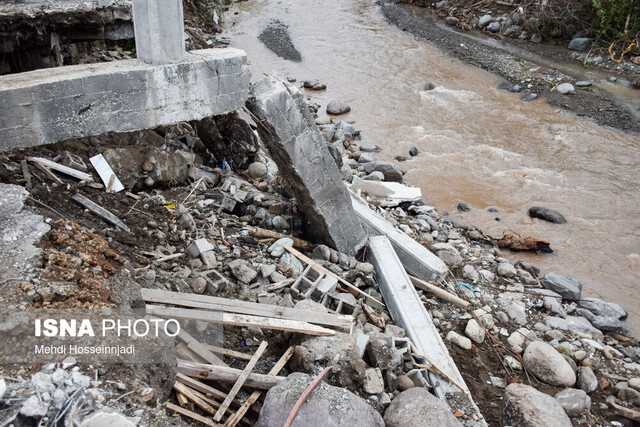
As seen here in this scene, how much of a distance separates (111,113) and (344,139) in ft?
19.4

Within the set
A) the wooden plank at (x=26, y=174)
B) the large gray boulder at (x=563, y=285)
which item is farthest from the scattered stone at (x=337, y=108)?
the wooden plank at (x=26, y=174)

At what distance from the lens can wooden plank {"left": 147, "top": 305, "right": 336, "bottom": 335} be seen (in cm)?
368

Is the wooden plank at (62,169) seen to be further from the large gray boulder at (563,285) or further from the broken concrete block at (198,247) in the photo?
the large gray boulder at (563,285)

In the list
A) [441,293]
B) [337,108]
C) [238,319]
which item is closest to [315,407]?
[238,319]

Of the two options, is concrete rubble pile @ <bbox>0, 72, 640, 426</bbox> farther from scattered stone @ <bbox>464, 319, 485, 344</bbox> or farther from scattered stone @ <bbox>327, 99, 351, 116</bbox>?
scattered stone @ <bbox>327, 99, 351, 116</bbox>

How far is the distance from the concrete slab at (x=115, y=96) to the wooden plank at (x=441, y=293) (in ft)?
9.34

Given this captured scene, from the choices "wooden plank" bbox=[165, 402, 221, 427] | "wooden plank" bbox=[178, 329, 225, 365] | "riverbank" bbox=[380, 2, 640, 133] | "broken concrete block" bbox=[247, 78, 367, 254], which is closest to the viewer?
"wooden plank" bbox=[165, 402, 221, 427]

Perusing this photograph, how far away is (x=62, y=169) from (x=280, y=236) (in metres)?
2.45

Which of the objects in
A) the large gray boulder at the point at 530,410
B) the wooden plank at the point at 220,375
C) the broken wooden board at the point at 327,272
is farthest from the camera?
the broken wooden board at the point at 327,272

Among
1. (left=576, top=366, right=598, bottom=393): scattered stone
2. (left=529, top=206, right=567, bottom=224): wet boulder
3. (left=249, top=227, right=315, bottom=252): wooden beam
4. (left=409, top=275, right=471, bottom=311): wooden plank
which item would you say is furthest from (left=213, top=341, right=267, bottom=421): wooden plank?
(left=529, top=206, right=567, bottom=224): wet boulder

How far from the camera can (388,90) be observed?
12.5m

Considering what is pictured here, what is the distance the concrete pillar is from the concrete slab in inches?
3.9

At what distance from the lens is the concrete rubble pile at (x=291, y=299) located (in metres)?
3.14

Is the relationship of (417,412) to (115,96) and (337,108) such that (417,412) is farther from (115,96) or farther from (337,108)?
(337,108)
